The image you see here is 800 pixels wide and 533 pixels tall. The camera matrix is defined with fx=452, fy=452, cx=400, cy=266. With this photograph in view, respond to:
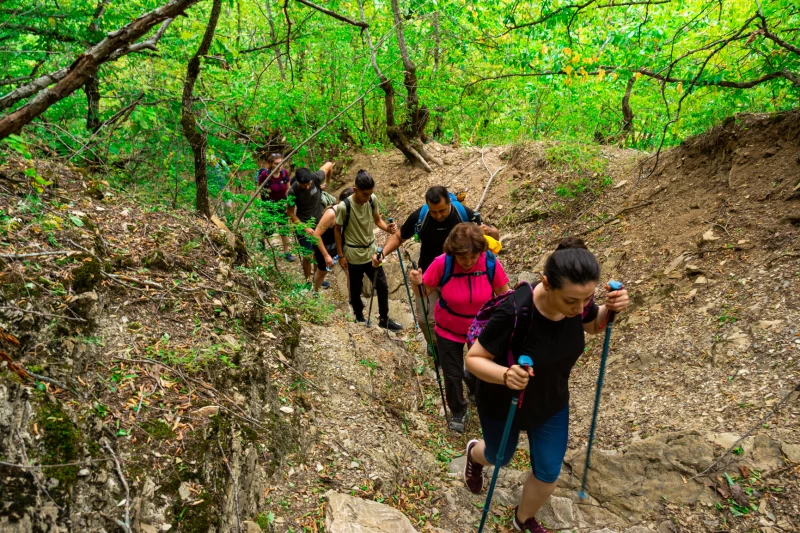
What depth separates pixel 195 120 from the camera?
17.5 ft

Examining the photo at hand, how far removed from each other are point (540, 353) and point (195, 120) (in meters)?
4.75

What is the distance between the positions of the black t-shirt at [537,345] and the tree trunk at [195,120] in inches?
176

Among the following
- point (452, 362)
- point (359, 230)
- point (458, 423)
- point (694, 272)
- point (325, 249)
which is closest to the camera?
point (452, 362)

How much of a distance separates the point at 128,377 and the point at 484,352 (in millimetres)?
2298

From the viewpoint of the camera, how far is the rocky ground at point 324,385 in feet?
8.10

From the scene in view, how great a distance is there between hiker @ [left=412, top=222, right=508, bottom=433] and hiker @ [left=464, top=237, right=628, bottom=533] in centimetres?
95

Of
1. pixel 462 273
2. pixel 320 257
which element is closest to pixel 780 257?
pixel 462 273

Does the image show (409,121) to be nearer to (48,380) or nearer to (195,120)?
(195,120)

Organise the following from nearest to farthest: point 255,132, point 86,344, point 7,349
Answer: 1. point 7,349
2. point 86,344
3. point 255,132

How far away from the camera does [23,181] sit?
13.0 feet

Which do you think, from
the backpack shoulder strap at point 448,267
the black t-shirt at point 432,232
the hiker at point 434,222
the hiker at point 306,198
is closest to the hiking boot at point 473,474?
the backpack shoulder strap at point 448,267

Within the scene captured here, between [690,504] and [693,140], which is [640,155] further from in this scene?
[690,504]

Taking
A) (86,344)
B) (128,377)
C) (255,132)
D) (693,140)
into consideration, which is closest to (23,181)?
(86,344)

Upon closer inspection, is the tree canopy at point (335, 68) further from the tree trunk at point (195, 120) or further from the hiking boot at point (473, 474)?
the hiking boot at point (473, 474)
